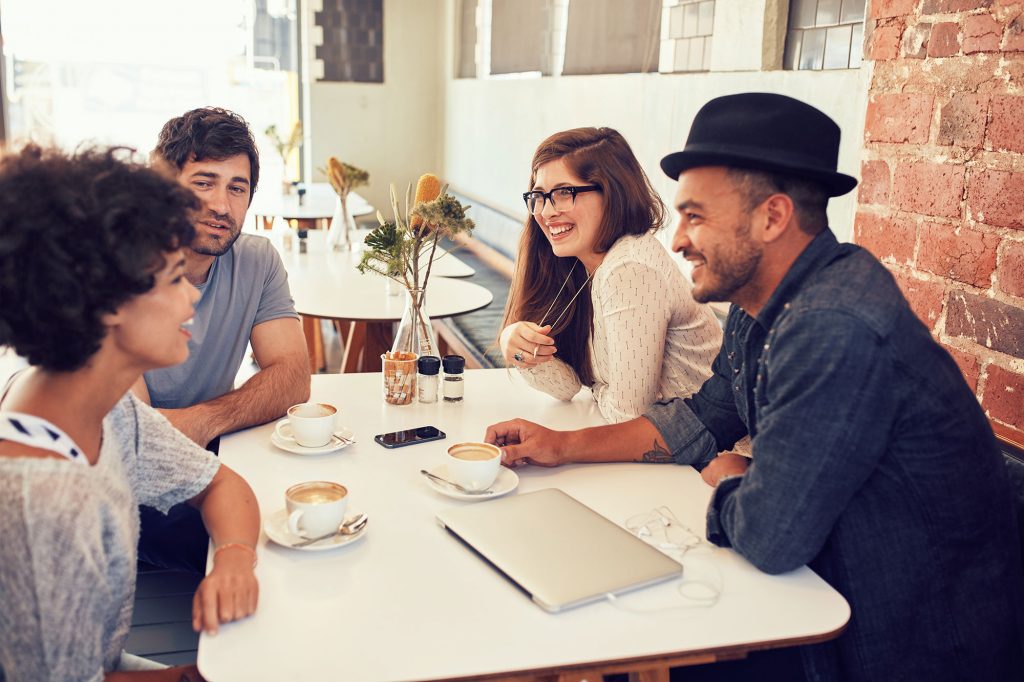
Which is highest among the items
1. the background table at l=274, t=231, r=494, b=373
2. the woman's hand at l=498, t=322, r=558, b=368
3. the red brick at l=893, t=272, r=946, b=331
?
the red brick at l=893, t=272, r=946, b=331

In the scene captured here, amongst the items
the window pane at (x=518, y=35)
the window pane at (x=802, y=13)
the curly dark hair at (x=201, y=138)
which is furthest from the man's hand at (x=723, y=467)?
the window pane at (x=518, y=35)

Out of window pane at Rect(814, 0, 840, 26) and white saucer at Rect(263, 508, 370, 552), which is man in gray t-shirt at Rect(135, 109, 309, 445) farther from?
window pane at Rect(814, 0, 840, 26)

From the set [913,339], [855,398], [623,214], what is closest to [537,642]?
[855,398]

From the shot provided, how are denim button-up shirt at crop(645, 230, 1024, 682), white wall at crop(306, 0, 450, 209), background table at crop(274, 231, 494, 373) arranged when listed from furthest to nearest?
white wall at crop(306, 0, 450, 209) → background table at crop(274, 231, 494, 373) → denim button-up shirt at crop(645, 230, 1024, 682)

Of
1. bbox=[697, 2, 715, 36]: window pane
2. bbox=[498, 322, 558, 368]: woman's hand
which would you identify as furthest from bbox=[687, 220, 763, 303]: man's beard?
bbox=[697, 2, 715, 36]: window pane

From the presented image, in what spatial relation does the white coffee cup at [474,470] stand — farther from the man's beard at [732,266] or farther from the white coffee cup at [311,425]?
the man's beard at [732,266]

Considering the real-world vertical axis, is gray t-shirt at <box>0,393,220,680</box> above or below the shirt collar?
below

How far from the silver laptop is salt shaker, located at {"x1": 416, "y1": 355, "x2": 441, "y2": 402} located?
0.55 m

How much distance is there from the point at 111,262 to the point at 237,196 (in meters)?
1.10

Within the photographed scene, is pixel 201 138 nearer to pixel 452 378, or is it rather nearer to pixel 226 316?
pixel 226 316

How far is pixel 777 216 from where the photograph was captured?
134 centimetres

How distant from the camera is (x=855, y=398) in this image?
3.78ft

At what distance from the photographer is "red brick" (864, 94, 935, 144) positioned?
181 centimetres

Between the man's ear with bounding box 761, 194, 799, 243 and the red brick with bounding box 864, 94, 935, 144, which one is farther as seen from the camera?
the red brick with bounding box 864, 94, 935, 144
